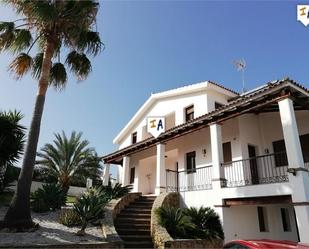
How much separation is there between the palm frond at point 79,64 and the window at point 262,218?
10.8 m

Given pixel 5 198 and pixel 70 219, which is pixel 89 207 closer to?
pixel 70 219

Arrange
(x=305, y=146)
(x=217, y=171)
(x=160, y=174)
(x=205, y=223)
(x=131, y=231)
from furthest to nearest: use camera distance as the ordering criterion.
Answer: (x=160, y=174)
(x=305, y=146)
(x=217, y=171)
(x=131, y=231)
(x=205, y=223)

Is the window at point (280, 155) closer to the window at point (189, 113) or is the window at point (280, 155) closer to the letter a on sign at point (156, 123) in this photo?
the window at point (189, 113)

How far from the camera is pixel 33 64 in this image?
540 inches

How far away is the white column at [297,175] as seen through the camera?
8.48 m

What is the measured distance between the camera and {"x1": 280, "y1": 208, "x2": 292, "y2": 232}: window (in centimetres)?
1334

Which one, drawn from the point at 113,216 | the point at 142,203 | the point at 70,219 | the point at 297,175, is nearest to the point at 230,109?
the point at 297,175

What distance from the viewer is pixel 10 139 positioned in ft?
51.4

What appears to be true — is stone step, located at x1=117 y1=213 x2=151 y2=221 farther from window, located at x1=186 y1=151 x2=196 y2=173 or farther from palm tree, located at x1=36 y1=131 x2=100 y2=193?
palm tree, located at x1=36 y1=131 x2=100 y2=193

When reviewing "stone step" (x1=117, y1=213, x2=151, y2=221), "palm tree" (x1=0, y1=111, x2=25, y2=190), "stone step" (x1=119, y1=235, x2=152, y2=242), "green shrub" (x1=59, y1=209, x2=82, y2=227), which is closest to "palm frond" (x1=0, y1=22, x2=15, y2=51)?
"palm tree" (x1=0, y1=111, x2=25, y2=190)

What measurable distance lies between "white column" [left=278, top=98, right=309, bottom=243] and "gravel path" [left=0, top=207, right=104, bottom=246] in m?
6.61

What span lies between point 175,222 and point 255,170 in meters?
5.39

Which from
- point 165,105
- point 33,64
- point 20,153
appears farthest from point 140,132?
point 33,64

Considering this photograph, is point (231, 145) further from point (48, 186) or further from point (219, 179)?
point (48, 186)
